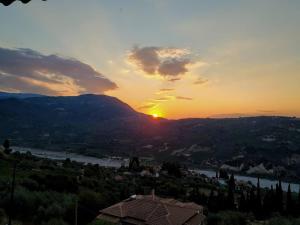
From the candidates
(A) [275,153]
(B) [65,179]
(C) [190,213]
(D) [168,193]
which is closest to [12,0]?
(C) [190,213]

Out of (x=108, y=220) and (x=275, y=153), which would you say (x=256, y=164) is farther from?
(x=108, y=220)

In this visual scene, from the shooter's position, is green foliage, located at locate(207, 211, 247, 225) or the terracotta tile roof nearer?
the terracotta tile roof

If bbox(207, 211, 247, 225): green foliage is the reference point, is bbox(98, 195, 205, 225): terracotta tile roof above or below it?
above

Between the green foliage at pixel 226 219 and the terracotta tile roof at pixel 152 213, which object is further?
the green foliage at pixel 226 219

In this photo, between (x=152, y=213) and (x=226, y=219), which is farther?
(x=226, y=219)

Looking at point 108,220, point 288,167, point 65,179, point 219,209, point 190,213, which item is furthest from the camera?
point 288,167

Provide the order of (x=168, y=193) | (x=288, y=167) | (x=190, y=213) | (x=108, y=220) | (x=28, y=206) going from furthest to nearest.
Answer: (x=288, y=167) → (x=168, y=193) → (x=28, y=206) → (x=190, y=213) → (x=108, y=220)

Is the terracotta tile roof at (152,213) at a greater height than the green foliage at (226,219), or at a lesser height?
greater

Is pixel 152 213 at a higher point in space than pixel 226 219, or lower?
higher
